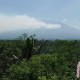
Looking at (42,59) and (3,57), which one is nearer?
(42,59)

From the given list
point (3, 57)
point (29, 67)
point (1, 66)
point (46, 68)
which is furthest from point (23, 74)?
point (3, 57)

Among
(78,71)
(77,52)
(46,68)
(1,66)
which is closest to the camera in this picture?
(78,71)

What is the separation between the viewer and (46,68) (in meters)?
27.9

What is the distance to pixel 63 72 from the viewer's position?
28469 millimetres

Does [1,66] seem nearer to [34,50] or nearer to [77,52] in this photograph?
[34,50]

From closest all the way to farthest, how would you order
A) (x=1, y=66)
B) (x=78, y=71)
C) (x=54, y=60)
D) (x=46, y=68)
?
(x=78, y=71)
(x=46, y=68)
(x=54, y=60)
(x=1, y=66)

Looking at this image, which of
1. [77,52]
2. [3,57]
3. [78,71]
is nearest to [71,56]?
[77,52]

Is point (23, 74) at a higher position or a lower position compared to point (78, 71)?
lower

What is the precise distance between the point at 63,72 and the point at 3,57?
1076 cm

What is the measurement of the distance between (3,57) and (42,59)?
28.7ft

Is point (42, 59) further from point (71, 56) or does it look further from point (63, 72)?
point (71, 56)

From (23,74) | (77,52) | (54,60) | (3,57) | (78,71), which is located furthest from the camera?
(77,52)

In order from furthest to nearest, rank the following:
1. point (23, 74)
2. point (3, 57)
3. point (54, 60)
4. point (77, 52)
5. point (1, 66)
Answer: point (77, 52), point (3, 57), point (1, 66), point (54, 60), point (23, 74)

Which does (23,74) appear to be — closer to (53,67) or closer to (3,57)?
(53,67)
